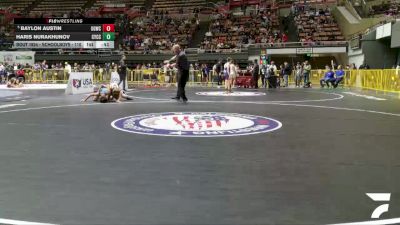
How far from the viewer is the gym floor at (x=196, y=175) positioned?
11.1ft

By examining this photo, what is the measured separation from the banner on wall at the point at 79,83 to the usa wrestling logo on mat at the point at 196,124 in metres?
8.96

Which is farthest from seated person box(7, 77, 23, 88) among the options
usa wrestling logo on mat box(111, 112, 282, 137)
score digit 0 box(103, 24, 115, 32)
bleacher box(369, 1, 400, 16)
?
bleacher box(369, 1, 400, 16)

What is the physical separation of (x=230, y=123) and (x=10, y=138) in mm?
3698

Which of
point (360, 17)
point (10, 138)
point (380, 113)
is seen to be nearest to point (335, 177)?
point (10, 138)

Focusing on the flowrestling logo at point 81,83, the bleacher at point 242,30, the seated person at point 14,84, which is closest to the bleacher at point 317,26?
the bleacher at point 242,30

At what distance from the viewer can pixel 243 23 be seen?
138ft

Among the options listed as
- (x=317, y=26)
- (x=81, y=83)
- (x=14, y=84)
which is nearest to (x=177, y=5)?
(x=317, y=26)

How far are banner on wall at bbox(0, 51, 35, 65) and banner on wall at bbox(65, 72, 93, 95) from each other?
1770 cm

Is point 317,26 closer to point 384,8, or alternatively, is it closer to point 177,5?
point 384,8

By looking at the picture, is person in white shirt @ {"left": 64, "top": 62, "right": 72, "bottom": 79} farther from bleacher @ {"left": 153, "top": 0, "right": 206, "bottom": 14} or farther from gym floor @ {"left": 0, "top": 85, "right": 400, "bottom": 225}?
gym floor @ {"left": 0, "top": 85, "right": 400, "bottom": 225}
